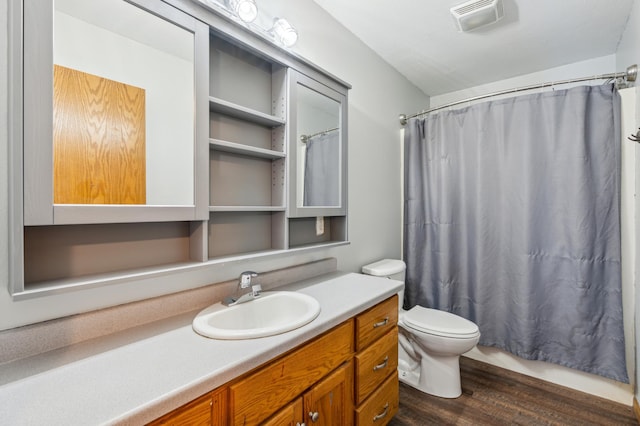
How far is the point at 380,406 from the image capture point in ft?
4.72

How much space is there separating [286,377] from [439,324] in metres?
1.26

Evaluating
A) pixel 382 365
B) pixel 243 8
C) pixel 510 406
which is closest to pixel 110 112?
pixel 243 8

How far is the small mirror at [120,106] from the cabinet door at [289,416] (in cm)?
76

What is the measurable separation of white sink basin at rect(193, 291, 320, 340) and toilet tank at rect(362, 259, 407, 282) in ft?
2.83

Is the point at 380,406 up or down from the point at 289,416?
down

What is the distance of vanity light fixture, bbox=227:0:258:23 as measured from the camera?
1254 mm

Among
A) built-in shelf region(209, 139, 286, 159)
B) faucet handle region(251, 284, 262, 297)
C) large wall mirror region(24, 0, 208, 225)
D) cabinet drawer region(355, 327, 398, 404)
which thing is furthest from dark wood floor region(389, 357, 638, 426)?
large wall mirror region(24, 0, 208, 225)

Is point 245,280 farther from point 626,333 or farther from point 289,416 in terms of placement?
point 626,333

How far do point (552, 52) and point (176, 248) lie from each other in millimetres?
2881

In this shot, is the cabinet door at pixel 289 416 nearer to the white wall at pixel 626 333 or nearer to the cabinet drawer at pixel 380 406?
the cabinet drawer at pixel 380 406

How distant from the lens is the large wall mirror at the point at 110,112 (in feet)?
2.53

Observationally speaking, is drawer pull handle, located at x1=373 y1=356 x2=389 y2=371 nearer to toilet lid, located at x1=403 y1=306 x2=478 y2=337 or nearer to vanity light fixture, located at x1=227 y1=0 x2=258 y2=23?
toilet lid, located at x1=403 y1=306 x2=478 y2=337

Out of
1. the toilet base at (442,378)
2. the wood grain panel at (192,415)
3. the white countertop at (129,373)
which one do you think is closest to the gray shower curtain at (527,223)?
the toilet base at (442,378)

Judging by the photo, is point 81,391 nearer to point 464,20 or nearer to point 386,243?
point 386,243
